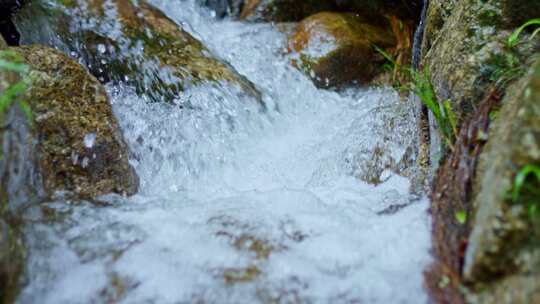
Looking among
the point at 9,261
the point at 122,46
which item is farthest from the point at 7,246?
the point at 122,46

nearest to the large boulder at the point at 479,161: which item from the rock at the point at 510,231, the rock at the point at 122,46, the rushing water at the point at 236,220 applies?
the rock at the point at 510,231

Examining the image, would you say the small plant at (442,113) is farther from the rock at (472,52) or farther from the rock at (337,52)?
the rock at (337,52)

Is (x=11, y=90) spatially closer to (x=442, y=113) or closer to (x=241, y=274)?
(x=241, y=274)

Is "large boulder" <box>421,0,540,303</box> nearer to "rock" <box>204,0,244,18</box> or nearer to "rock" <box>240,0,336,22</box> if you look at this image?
"rock" <box>240,0,336,22</box>

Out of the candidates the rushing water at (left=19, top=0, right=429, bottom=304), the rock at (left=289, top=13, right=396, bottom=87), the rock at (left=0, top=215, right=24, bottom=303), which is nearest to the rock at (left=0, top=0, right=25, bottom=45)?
the rushing water at (left=19, top=0, right=429, bottom=304)

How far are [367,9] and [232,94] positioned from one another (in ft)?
10.3

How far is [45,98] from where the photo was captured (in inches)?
106

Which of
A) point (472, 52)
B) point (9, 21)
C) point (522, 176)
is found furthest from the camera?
point (9, 21)

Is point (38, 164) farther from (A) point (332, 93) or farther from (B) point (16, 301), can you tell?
(A) point (332, 93)

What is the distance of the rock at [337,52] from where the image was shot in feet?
17.8

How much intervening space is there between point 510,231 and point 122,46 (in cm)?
377

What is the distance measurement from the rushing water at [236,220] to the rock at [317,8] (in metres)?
2.77

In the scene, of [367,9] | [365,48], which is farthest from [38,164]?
[367,9]

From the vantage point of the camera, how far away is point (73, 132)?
272 centimetres
